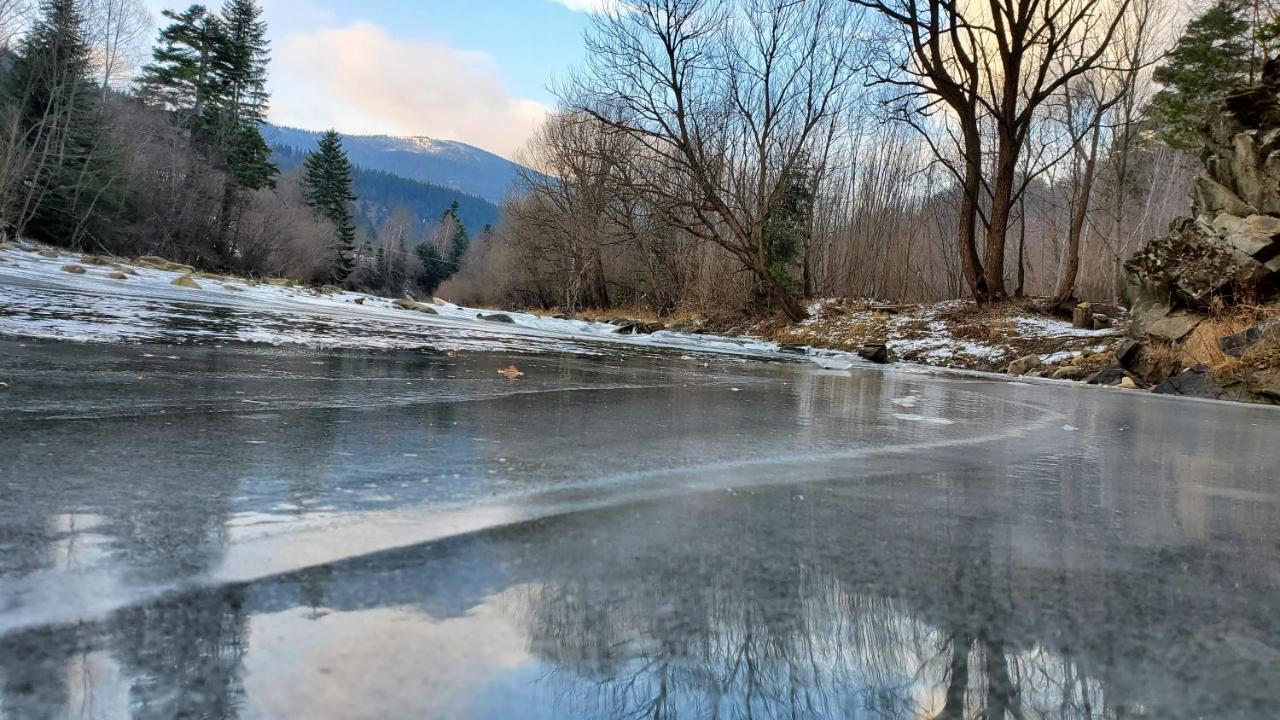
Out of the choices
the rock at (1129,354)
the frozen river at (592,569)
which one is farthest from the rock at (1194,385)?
the frozen river at (592,569)

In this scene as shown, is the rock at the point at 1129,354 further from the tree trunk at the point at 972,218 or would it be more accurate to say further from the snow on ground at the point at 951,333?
the tree trunk at the point at 972,218

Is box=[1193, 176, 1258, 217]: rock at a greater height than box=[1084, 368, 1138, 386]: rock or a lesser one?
greater

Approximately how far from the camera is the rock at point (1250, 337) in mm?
6320

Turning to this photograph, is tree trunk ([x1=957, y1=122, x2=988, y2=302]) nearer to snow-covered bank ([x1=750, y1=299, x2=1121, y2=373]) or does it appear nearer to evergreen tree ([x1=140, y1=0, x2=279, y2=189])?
snow-covered bank ([x1=750, y1=299, x2=1121, y2=373])

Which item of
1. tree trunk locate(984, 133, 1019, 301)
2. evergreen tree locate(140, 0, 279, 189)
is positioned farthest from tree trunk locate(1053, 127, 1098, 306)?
evergreen tree locate(140, 0, 279, 189)

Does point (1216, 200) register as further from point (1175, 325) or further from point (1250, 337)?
point (1250, 337)

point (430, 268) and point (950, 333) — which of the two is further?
point (430, 268)

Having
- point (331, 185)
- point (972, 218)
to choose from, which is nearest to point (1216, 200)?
point (972, 218)

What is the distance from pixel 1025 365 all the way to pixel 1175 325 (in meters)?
2.09

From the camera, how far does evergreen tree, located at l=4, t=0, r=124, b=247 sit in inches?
982

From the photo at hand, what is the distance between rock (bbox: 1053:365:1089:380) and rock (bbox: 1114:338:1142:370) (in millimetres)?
599

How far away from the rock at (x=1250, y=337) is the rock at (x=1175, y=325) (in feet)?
2.66

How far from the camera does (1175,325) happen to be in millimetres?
7734

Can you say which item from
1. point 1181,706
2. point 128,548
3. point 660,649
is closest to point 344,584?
point 128,548
